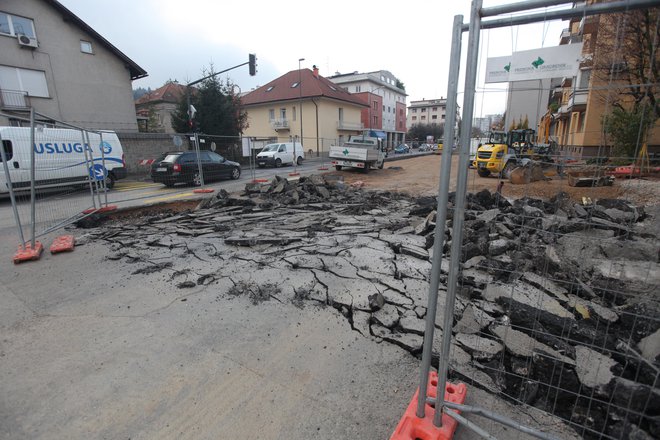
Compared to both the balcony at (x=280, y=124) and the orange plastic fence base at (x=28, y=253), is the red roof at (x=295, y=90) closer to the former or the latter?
the balcony at (x=280, y=124)

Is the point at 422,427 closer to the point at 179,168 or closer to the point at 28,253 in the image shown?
the point at 28,253

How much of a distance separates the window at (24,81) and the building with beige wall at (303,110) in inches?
828

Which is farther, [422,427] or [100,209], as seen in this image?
[100,209]

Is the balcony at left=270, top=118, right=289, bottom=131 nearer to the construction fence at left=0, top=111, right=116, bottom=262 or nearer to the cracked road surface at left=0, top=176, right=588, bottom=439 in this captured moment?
the construction fence at left=0, top=111, right=116, bottom=262

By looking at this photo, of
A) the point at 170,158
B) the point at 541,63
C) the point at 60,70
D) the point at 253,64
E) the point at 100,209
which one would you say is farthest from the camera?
the point at 60,70

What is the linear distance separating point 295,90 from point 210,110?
19670mm

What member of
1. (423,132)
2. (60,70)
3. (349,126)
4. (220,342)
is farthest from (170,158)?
(423,132)

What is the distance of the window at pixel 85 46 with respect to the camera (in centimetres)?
2123

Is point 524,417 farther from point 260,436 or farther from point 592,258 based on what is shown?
point 592,258

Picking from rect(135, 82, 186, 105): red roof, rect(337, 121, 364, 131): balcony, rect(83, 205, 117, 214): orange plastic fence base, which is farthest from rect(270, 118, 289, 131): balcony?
rect(83, 205, 117, 214): orange plastic fence base

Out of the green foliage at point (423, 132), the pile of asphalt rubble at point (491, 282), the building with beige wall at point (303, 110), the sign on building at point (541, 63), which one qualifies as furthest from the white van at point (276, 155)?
the green foliage at point (423, 132)

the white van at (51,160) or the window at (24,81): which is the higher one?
the window at (24,81)

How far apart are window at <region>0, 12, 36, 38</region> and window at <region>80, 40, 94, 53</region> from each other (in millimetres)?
2407

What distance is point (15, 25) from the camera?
61.2 feet
